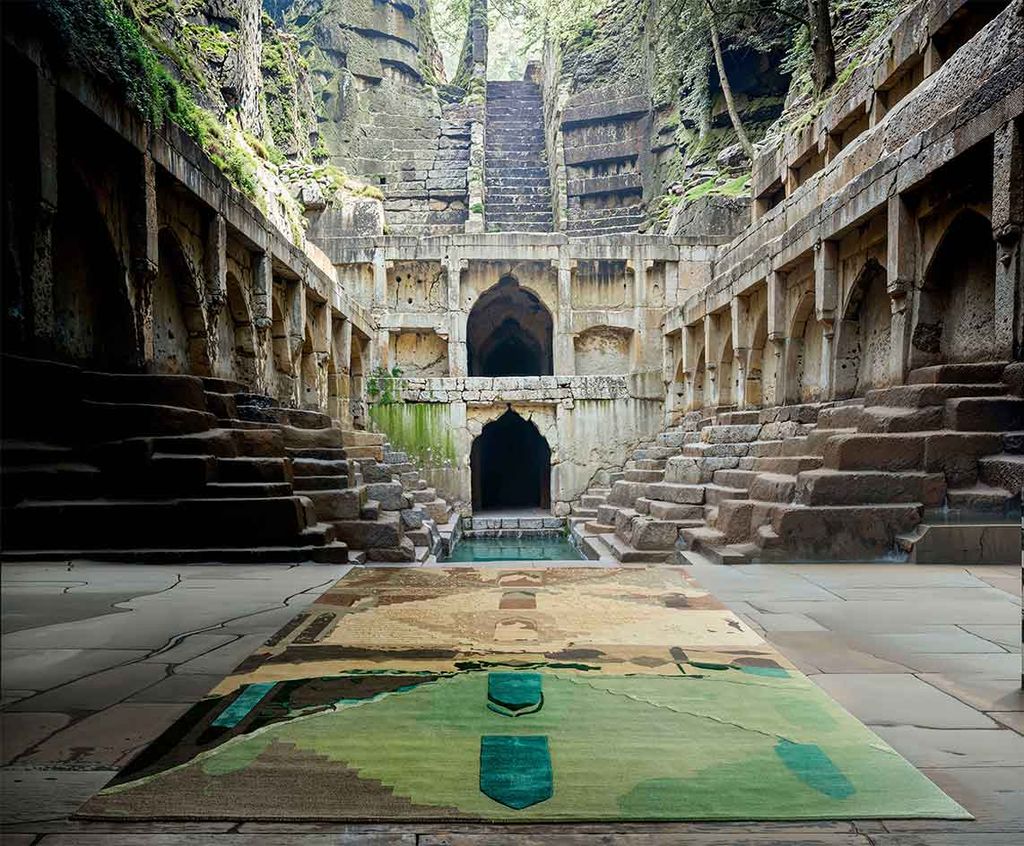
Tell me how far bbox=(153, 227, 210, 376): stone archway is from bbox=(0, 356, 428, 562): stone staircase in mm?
2277

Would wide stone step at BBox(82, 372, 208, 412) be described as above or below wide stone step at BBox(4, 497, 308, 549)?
above

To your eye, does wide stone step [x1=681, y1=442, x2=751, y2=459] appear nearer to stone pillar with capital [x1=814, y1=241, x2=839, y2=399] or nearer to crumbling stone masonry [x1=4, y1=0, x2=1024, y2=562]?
crumbling stone masonry [x1=4, y1=0, x2=1024, y2=562]

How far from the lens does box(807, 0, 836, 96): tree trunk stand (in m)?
16.1

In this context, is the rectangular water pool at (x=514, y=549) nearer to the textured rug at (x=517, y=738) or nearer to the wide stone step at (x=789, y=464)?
the wide stone step at (x=789, y=464)

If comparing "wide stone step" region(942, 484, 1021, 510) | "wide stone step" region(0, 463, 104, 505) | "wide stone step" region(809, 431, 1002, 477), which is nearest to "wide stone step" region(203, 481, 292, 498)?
"wide stone step" region(0, 463, 104, 505)

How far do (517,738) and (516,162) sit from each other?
32.0 meters

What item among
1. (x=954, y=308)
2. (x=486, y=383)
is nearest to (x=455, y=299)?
(x=486, y=383)

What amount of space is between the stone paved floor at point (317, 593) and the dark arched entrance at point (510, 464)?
16440 mm

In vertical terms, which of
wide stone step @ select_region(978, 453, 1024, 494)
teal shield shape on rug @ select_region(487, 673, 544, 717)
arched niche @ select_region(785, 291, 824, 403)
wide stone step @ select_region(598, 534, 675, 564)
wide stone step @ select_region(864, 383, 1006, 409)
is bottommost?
wide stone step @ select_region(598, 534, 675, 564)

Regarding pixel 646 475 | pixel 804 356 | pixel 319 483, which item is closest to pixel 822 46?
pixel 804 356

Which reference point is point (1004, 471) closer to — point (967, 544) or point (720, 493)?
point (967, 544)

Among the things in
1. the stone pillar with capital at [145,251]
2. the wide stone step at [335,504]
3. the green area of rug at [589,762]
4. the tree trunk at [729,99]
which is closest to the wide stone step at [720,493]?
the wide stone step at [335,504]

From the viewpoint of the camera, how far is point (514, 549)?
14430 millimetres

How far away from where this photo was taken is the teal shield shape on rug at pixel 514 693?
250 centimetres
